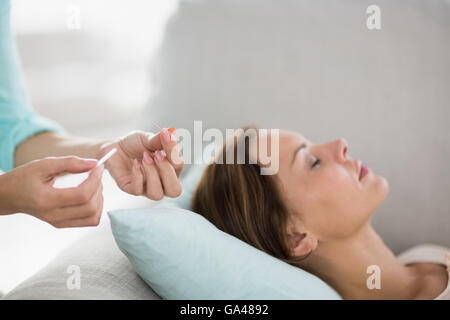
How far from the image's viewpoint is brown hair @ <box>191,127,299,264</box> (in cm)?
84

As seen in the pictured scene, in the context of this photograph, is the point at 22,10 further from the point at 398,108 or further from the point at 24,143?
the point at 398,108

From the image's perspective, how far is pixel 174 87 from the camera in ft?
4.12

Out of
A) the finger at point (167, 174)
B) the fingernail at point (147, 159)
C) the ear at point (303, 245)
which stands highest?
the fingernail at point (147, 159)

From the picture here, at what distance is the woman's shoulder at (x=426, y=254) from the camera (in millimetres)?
1012

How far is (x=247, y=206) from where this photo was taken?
0.85 meters

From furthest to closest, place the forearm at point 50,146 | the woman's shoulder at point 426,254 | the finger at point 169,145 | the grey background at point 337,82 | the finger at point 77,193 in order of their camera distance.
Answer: the grey background at point 337,82 → the woman's shoulder at point 426,254 → the forearm at point 50,146 → the finger at point 169,145 → the finger at point 77,193

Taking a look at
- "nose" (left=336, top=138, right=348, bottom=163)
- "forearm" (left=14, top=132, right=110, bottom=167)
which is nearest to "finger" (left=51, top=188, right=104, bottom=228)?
"forearm" (left=14, top=132, right=110, bottom=167)

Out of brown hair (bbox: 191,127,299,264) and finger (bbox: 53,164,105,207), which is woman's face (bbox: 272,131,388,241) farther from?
finger (bbox: 53,164,105,207)

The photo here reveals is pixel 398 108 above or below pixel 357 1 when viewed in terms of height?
below

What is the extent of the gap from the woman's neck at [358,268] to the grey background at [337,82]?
0.69 feet

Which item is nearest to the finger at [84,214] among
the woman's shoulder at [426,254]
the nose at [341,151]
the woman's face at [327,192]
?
the woman's face at [327,192]

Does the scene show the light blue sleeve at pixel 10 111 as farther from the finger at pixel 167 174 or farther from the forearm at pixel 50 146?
the finger at pixel 167 174

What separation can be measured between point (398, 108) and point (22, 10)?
1.30 m
